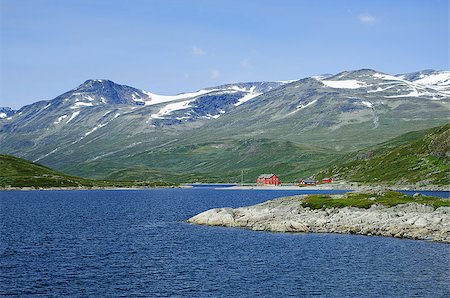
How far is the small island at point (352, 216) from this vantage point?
338ft

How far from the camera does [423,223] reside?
337 ft

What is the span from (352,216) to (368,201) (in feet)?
34.7

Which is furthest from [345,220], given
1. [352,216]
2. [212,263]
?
[212,263]

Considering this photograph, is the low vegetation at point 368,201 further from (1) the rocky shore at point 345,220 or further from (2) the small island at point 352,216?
(1) the rocky shore at point 345,220

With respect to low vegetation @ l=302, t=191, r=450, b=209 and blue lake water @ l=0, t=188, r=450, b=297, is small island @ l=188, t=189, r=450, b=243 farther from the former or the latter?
blue lake water @ l=0, t=188, r=450, b=297

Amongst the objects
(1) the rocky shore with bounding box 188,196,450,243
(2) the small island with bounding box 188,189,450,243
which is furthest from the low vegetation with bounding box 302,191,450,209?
(1) the rocky shore with bounding box 188,196,450,243

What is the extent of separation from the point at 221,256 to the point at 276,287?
21591 millimetres

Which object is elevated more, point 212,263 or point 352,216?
point 352,216

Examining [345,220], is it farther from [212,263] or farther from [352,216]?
[212,263]

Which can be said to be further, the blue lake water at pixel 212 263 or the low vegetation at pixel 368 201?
the low vegetation at pixel 368 201

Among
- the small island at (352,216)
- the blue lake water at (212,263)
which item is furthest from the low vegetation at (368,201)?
the blue lake water at (212,263)

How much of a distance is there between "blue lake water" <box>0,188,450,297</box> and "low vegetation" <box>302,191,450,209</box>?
18951mm

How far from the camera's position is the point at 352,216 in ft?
375

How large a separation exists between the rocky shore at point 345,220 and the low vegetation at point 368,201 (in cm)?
190
